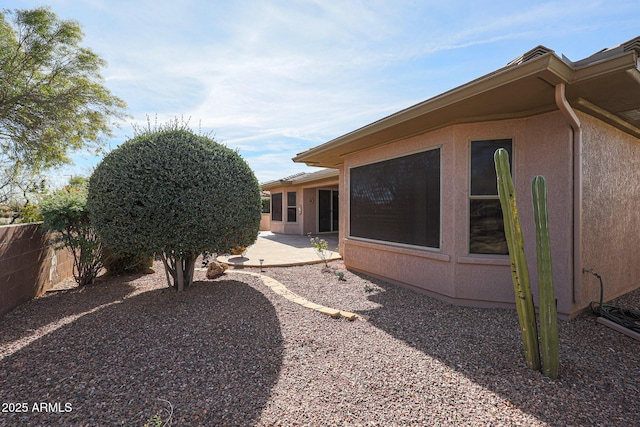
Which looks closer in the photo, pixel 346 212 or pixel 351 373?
pixel 351 373

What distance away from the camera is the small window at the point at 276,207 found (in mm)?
16781

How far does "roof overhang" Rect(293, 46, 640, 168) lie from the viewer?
9.97ft

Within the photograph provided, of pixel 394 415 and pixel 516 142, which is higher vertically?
pixel 516 142

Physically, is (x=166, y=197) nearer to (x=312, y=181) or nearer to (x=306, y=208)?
(x=312, y=181)

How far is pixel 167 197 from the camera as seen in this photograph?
3869mm

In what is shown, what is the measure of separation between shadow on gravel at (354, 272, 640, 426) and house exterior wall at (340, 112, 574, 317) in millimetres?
320

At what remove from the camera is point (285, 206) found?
52.8 ft

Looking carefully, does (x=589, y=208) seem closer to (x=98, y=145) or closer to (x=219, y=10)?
(x=219, y=10)

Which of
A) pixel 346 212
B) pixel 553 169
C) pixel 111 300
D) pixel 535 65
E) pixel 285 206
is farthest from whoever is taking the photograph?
pixel 285 206

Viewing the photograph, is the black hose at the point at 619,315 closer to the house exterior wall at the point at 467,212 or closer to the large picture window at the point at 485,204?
the house exterior wall at the point at 467,212

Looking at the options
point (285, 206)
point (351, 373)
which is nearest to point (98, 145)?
point (285, 206)

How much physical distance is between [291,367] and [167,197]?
268cm

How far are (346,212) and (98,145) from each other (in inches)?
496

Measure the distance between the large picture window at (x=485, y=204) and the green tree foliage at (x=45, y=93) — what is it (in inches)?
578
